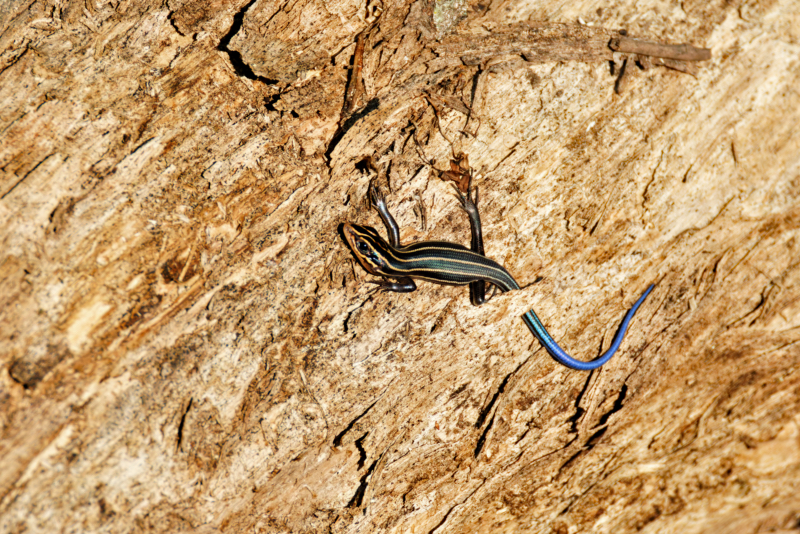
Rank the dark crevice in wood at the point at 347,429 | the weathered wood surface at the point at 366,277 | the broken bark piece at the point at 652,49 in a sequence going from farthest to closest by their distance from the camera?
the broken bark piece at the point at 652,49, the dark crevice in wood at the point at 347,429, the weathered wood surface at the point at 366,277

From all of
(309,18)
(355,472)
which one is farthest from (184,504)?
(309,18)

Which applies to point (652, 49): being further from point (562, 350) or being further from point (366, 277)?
point (366, 277)

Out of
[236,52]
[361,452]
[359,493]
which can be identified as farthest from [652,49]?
[359,493]

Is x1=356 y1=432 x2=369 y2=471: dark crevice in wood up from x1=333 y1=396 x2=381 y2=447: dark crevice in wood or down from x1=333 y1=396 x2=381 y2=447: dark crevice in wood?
down

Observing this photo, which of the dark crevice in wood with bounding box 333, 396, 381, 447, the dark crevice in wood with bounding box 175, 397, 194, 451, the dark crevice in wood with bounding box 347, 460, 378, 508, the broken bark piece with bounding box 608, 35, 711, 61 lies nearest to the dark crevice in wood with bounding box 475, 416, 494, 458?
the dark crevice in wood with bounding box 347, 460, 378, 508

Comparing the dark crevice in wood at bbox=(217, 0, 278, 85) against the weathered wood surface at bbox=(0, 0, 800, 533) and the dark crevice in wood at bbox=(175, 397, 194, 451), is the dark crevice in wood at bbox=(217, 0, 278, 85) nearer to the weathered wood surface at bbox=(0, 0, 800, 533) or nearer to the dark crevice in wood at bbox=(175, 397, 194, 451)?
the weathered wood surface at bbox=(0, 0, 800, 533)

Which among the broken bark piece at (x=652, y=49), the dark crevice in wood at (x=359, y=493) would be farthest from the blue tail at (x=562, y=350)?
the broken bark piece at (x=652, y=49)

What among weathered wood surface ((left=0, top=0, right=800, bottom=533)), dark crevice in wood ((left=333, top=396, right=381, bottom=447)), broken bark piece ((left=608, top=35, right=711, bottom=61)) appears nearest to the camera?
weathered wood surface ((left=0, top=0, right=800, bottom=533))

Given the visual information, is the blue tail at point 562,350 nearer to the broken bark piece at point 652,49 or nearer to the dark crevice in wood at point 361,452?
the dark crevice in wood at point 361,452
